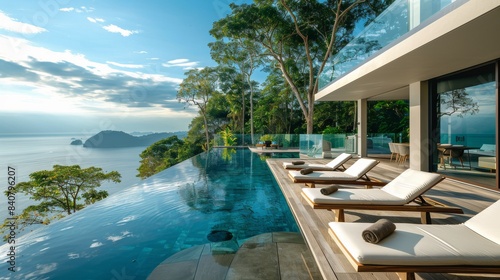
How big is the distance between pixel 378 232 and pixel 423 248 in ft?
1.08

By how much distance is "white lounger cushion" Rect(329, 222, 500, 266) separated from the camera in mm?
2211

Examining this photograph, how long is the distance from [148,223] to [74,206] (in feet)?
39.2

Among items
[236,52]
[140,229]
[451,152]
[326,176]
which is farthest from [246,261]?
[236,52]

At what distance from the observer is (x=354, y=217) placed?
4.53 m

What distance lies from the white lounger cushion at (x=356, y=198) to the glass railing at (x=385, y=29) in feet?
11.5

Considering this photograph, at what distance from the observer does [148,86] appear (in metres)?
28.4

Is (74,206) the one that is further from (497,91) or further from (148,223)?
(497,91)

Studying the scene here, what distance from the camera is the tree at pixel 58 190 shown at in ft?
43.3

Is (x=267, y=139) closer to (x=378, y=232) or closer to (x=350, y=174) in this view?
(x=350, y=174)

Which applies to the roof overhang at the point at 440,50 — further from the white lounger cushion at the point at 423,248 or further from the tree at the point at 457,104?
the white lounger cushion at the point at 423,248

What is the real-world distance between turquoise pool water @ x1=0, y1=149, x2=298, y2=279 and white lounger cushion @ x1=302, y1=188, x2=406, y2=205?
805 millimetres

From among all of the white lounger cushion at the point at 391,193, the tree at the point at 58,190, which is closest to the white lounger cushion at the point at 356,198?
the white lounger cushion at the point at 391,193

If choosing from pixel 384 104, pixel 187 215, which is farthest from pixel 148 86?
pixel 187 215

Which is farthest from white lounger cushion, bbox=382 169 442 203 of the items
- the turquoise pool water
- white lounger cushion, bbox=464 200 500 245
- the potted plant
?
the potted plant
